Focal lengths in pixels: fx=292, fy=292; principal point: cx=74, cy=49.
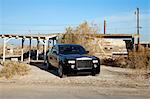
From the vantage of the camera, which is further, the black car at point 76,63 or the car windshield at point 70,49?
the car windshield at point 70,49

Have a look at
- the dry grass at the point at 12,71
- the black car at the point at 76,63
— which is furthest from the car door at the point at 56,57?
the dry grass at the point at 12,71

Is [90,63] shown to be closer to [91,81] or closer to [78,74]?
[78,74]

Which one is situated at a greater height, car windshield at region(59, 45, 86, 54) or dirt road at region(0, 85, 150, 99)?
car windshield at region(59, 45, 86, 54)

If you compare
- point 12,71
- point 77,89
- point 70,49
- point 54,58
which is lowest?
point 77,89

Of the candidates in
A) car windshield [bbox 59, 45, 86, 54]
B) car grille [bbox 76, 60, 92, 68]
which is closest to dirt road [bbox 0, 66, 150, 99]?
car grille [bbox 76, 60, 92, 68]

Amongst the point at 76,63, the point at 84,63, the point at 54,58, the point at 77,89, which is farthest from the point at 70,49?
the point at 77,89

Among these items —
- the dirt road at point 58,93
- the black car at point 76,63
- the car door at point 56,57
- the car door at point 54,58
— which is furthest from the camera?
the car door at point 54,58

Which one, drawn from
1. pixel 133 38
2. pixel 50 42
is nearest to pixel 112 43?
pixel 133 38

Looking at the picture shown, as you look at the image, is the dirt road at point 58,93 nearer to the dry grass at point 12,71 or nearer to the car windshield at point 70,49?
the dry grass at point 12,71

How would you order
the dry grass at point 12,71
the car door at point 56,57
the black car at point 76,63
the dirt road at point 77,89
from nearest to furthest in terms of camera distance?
the dirt road at point 77,89
the black car at point 76,63
the dry grass at point 12,71
the car door at point 56,57

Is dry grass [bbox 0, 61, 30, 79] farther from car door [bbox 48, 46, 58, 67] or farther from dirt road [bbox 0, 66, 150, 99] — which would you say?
dirt road [bbox 0, 66, 150, 99]

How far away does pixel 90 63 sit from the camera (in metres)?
15.8

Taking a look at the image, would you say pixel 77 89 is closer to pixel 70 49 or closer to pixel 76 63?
pixel 76 63

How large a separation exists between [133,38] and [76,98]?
33899 mm
